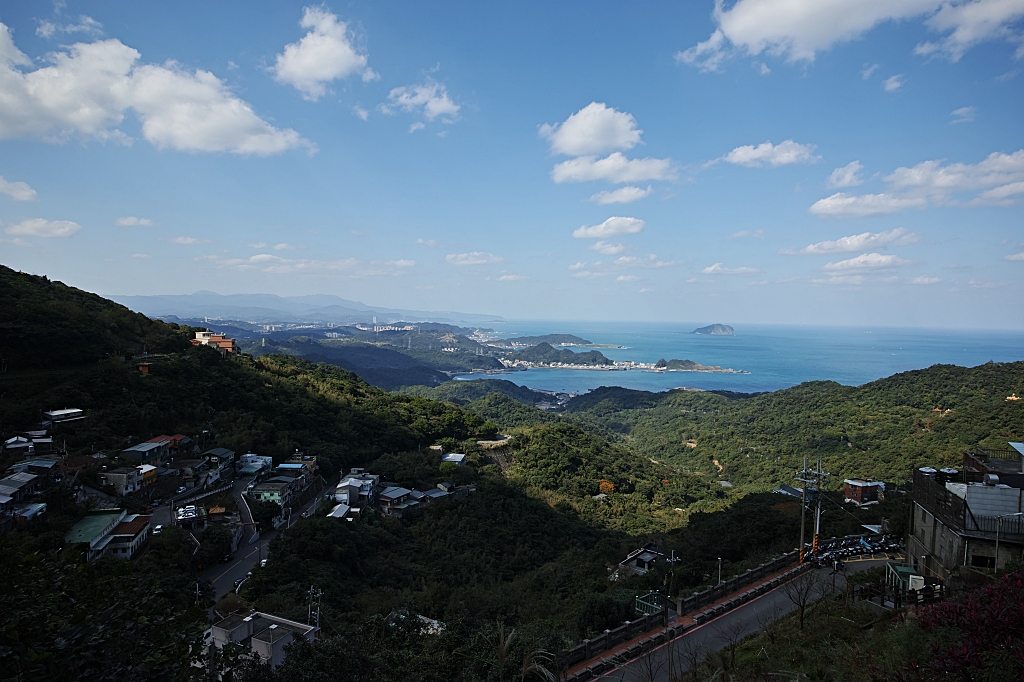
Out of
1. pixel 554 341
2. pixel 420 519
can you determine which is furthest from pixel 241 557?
pixel 554 341

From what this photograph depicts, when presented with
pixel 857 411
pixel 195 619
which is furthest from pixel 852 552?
pixel 857 411

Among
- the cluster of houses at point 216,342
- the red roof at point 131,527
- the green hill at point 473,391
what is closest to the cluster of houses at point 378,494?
the red roof at point 131,527

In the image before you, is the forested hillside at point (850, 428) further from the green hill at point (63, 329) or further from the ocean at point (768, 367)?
the ocean at point (768, 367)

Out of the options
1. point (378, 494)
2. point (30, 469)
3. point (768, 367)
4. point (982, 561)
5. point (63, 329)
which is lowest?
point (768, 367)

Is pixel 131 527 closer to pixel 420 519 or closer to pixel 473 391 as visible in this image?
pixel 420 519

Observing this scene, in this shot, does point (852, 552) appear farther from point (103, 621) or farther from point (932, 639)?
point (103, 621)

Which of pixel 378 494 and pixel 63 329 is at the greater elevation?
pixel 63 329
